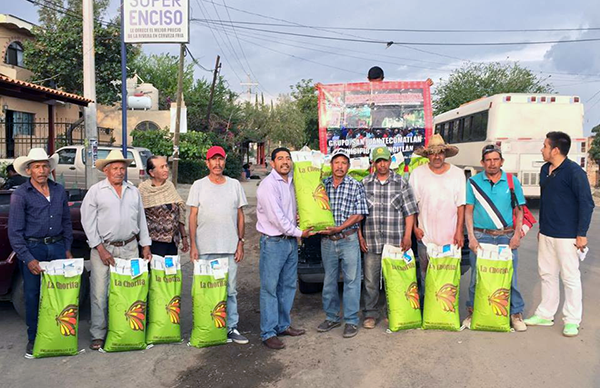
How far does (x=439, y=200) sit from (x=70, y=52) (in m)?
21.6

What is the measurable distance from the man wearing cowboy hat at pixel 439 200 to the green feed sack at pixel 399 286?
0.32 meters

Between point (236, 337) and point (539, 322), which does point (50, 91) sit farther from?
point (539, 322)

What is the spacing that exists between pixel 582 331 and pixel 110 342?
4.36 metres

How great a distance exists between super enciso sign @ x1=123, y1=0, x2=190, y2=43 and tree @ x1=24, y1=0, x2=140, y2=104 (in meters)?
11.1

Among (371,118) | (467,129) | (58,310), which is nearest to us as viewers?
(58,310)

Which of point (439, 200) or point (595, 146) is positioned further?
point (595, 146)

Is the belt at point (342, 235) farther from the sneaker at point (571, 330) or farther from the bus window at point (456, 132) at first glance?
the bus window at point (456, 132)

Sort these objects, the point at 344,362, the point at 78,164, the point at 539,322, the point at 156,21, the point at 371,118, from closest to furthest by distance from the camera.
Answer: the point at 344,362 → the point at 539,322 → the point at 371,118 → the point at 156,21 → the point at 78,164

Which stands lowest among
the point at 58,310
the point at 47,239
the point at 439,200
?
the point at 58,310

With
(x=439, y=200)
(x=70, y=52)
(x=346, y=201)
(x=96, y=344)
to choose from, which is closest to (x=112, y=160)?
(x=96, y=344)

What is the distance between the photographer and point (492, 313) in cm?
449

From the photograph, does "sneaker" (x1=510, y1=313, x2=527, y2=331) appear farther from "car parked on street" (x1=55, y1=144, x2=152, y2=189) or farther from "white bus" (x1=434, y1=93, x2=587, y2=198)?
"car parked on street" (x1=55, y1=144, x2=152, y2=189)

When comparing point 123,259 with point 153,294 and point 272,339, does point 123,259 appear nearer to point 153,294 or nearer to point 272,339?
point 153,294

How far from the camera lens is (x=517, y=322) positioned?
183 inches
